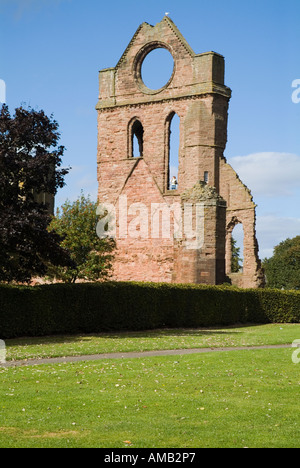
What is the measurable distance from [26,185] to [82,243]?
44.7 feet

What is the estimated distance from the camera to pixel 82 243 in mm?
34750

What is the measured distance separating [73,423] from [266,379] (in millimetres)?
4561

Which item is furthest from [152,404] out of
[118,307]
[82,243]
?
[82,243]

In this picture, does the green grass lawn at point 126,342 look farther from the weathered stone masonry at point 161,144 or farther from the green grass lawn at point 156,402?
the weathered stone masonry at point 161,144

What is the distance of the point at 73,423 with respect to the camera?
862 cm

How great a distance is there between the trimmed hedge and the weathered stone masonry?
14.1 m

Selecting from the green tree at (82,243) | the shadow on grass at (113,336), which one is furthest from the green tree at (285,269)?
the shadow on grass at (113,336)

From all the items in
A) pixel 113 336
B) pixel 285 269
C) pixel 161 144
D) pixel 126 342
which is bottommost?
pixel 113 336

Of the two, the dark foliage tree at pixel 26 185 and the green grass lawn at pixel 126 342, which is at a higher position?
the dark foliage tree at pixel 26 185

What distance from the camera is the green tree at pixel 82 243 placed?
1348 inches

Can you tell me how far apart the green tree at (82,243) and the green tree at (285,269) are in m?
42.0

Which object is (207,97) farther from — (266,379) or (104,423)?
(104,423)

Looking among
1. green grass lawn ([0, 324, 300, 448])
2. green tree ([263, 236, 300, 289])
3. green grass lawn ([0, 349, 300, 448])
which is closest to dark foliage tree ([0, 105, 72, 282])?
green grass lawn ([0, 324, 300, 448])

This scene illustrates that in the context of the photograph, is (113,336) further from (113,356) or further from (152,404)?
(152,404)
